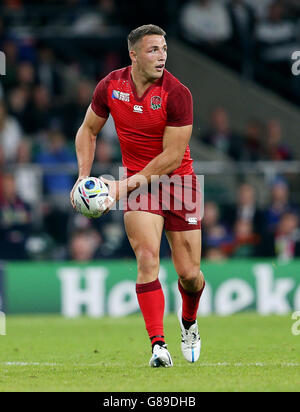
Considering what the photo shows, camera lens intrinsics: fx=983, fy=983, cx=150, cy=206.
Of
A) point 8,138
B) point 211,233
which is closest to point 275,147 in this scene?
point 211,233

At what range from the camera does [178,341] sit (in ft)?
33.1

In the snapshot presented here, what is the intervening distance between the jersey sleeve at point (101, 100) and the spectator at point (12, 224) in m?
6.45

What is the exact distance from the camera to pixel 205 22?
18453mm

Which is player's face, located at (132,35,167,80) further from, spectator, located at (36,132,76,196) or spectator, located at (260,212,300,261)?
spectator, located at (36,132,76,196)

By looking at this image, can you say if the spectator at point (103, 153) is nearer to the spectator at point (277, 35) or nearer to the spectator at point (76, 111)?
the spectator at point (76, 111)

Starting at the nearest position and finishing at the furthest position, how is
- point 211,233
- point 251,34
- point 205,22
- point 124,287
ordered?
point 124,287
point 211,233
point 205,22
point 251,34

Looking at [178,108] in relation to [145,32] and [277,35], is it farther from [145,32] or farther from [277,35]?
[277,35]

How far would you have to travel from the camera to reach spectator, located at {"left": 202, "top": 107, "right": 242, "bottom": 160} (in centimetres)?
1692

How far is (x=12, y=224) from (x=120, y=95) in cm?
685

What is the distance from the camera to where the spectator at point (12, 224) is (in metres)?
14.3

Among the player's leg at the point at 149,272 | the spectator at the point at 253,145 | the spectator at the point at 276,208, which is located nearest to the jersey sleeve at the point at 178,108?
the player's leg at the point at 149,272

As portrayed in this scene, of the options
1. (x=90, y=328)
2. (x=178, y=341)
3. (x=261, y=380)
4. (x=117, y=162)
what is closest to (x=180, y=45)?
(x=117, y=162)

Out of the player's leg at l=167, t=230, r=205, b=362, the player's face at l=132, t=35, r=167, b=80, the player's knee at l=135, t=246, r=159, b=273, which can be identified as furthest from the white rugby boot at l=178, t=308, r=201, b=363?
the player's face at l=132, t=35, r=167, b=80

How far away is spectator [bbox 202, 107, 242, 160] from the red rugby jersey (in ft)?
29.3
